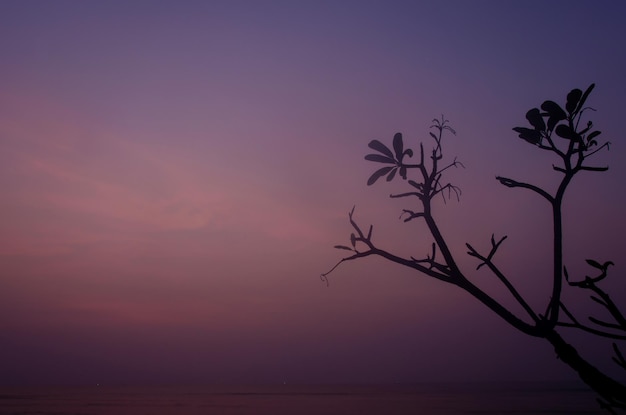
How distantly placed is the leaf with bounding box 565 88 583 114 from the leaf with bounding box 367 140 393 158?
2.29 ft

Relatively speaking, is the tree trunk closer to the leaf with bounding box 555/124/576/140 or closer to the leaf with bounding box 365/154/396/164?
the leaf with bounding box 555/124/576/140

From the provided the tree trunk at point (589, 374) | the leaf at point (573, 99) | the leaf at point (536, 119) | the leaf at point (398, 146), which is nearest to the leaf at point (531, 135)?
the leaf at point (536, 119)

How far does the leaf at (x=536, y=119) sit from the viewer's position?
2.42 meters

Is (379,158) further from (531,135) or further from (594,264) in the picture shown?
(594,264)

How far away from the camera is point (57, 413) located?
77188 millimetres

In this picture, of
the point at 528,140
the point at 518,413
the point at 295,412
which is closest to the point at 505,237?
the point at 528,140

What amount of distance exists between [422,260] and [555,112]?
2.59ft

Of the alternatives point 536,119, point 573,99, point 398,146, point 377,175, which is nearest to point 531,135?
point 536,119

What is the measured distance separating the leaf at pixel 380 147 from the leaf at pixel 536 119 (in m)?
0.56

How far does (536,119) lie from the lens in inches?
95.2

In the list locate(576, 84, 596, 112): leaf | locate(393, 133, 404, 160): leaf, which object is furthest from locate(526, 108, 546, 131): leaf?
locate(393, 133, 404, 160): leaf

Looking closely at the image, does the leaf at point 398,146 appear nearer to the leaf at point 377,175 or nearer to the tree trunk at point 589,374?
the leaf at point 377,175

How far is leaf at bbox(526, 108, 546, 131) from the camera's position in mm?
2416

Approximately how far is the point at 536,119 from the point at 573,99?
148mm
